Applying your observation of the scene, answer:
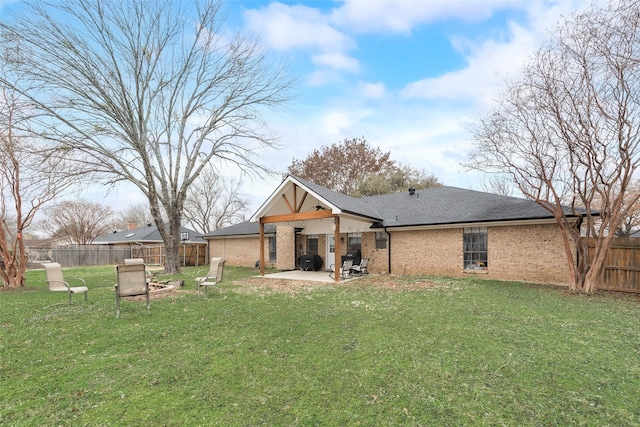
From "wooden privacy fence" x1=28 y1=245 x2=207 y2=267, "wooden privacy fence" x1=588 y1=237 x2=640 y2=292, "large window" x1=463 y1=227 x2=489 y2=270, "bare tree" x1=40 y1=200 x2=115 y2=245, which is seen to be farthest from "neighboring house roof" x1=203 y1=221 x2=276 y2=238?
"bare tree" x1=40 y1=200 x2=115 y2=245

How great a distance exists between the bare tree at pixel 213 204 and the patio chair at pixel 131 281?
3198 centimetres

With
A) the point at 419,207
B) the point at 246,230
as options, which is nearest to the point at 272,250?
the point at 246,230

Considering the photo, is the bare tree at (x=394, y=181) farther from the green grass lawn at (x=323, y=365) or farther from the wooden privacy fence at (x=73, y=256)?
the wooden privacy fence at (x=73, y=256)

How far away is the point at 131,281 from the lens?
685 cm

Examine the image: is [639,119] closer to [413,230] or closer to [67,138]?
[413,230]

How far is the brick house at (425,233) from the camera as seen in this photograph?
11.2 metres

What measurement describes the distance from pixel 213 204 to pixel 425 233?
33.5 m

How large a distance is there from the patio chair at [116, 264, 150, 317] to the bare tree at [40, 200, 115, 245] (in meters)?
32.6

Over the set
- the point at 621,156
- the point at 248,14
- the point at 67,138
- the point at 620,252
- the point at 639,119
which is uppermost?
the point at 248,14

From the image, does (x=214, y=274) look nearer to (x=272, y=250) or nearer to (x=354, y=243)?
(x=354, y=243)

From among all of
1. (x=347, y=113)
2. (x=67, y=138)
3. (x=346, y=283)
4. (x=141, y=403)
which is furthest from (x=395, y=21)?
(x=67, y=138)

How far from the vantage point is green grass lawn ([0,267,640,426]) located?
2.93 m

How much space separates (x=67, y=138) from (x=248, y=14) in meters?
9.44

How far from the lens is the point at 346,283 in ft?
38.8
